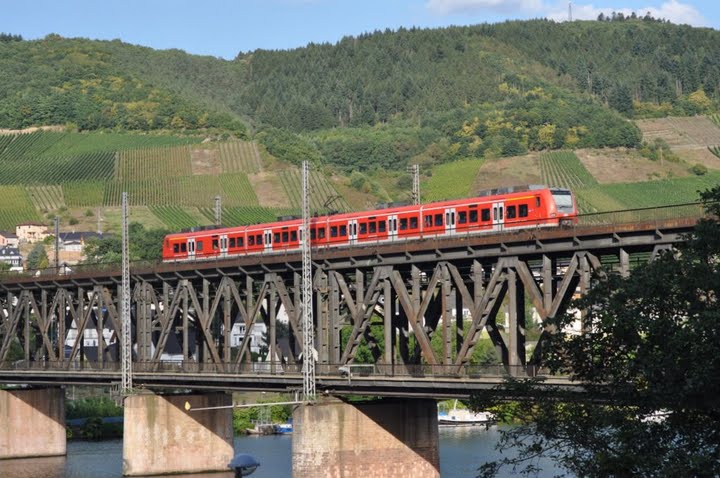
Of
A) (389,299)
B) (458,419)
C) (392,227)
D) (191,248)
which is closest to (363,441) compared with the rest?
Result: (389,299)

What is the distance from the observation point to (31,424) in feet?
351

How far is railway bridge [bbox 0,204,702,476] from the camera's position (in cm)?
6450

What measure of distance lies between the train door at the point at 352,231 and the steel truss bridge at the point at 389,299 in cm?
244

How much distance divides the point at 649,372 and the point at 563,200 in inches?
1549

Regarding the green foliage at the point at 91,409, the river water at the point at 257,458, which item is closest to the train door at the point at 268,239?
the river water at the point at 257,458

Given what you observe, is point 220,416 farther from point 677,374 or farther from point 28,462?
point 677,374

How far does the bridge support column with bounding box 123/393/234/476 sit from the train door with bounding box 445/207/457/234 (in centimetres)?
2111

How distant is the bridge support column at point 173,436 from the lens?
8906 centimetres

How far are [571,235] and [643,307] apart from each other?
2572 cm

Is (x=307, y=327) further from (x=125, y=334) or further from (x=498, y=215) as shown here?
(x=125, y=334)

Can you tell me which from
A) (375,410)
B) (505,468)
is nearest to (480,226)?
(375,410)

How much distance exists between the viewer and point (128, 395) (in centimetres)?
9081

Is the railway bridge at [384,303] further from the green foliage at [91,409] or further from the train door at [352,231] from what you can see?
the green foliage at [91,409]

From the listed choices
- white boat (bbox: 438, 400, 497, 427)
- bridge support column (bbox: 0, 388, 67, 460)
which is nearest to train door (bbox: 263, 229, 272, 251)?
bridge support column (bbox: 0, 388, 67, 460)
